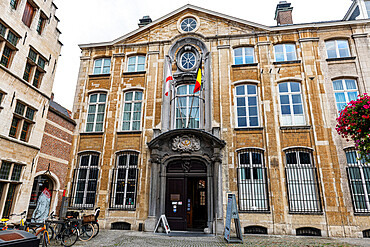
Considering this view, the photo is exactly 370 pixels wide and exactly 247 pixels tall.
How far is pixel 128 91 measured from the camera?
13.2 metres

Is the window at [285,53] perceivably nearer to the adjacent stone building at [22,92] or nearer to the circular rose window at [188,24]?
the circular rose window at [188,24]

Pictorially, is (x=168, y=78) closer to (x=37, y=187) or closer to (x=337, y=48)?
(x=37, y=187)

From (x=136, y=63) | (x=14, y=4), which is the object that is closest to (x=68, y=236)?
(x=136, y=63)

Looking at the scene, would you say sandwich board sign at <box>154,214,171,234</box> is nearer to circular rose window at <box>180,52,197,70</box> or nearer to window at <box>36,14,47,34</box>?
circular rose window at <box>180,52,197,70</box>

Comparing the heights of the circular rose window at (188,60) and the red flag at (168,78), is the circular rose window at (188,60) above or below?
above

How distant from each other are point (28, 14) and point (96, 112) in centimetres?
535

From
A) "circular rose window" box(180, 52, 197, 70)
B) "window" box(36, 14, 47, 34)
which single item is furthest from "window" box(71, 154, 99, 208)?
"circular rose window" box(180, 52, 197, 70)

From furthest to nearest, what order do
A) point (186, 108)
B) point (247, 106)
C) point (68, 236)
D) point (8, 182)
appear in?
1. point (186, 108)
2. point (247, 106)
3. point (8, 182)
4. point (68, 236)

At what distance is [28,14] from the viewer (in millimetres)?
10953

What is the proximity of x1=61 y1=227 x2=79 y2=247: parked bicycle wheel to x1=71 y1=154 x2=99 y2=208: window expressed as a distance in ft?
10.3

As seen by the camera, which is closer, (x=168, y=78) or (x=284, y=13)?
(x=168, y=78)

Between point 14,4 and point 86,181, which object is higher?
point 14,4

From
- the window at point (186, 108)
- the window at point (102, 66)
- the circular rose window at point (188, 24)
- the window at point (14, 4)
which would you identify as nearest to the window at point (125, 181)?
the window at point (186, 108)

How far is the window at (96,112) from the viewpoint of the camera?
12.9 m
